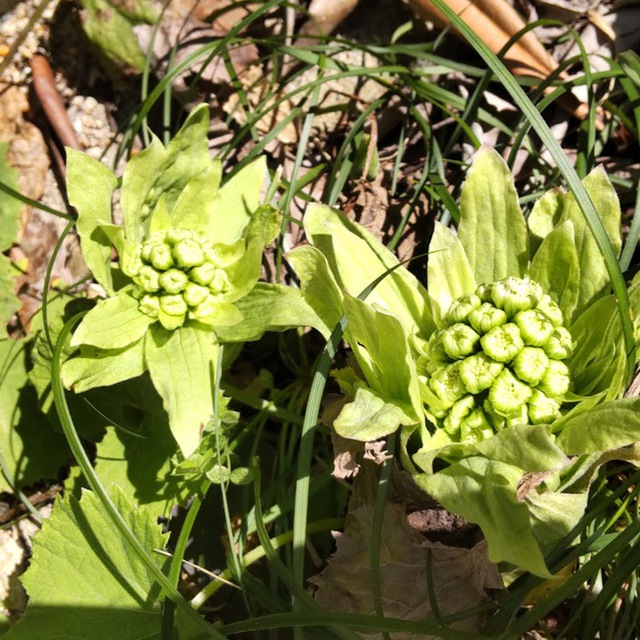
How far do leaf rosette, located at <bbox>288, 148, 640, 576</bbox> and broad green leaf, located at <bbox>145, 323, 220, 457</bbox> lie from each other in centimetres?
41

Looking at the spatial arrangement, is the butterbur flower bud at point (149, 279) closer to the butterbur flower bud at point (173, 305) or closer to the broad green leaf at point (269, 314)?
the butterbur flower bud at point (173, 305)

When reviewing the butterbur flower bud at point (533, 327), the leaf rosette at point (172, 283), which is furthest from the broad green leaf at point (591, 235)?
the leaf rosette at point (172, 283)

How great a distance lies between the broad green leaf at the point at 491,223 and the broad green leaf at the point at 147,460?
1143mm

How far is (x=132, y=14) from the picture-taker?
10.5 ft

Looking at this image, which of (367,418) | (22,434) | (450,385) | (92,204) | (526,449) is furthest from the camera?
(22,434)

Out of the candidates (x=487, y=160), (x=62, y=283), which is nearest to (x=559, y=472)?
(x=487, y=160)

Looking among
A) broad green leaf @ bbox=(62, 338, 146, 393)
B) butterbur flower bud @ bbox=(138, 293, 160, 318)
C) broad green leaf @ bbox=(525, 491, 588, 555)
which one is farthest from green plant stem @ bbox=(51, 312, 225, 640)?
broad green leaf @ bbox=(525, 491, 588, 555)

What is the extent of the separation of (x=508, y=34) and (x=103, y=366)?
6.52ft

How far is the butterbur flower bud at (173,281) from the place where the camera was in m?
2.23

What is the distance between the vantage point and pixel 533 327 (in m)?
1.86

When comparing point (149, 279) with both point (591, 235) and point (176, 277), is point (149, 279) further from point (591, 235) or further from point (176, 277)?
point (591, 235)

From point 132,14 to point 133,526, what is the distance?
2.15m

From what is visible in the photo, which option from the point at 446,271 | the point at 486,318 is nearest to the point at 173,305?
the point at 446,271

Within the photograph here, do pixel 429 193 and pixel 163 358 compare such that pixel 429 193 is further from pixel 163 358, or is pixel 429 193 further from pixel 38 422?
pixel 38 422
